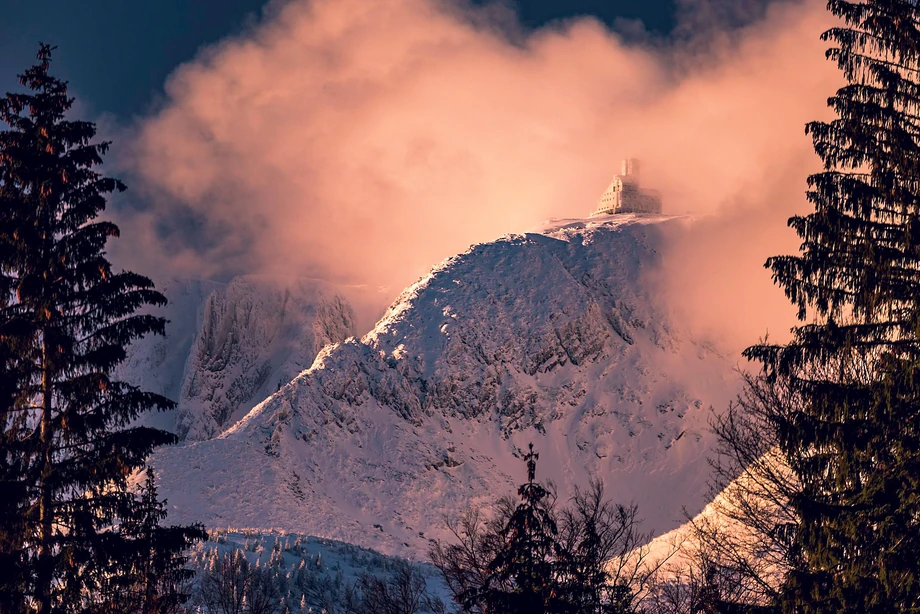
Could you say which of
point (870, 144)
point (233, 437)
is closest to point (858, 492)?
point (870, 144)

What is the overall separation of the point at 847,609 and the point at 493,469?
583ft

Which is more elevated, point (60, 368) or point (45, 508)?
point (60, 368)

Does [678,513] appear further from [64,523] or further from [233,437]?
[64,523]

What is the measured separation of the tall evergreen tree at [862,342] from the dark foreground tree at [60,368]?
40.6 ft

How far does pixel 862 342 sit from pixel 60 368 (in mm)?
14929

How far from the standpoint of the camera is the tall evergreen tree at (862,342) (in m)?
17.2

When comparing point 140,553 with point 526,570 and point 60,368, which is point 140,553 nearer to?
point 60,368

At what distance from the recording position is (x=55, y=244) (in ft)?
70.9

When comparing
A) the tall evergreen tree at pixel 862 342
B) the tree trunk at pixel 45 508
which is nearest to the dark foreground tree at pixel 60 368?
the tree trunk at pixel 45 508

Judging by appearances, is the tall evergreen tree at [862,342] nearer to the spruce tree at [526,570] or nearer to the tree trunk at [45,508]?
the spruce tree at [526,570]

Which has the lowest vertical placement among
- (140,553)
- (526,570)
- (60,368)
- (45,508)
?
(140,553)

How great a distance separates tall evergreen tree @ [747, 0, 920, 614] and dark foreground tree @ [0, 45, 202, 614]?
1238cm

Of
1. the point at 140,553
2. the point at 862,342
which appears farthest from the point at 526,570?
the point at 862,342

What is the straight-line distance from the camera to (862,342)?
17.6m
